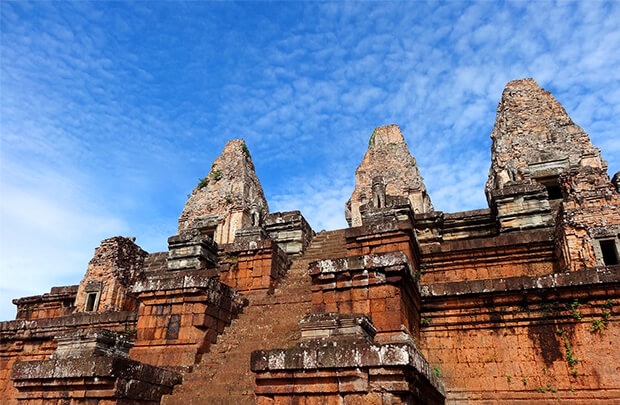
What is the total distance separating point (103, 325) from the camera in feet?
33.3

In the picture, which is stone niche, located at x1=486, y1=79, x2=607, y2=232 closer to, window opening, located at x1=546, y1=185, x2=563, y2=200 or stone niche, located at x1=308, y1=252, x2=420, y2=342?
window opening, located at x1=546, y1=185, x2=563, y2=200

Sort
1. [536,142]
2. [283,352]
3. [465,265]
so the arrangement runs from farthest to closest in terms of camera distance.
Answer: [536,142]
[465,265]
[283,352]

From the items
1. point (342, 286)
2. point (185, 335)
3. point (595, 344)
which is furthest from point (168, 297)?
point (595, 344)

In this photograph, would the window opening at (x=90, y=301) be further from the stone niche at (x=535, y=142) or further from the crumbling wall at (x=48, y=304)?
the stone niche at (x=535, y=142)

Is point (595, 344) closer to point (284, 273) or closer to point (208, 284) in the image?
point (208, 284)

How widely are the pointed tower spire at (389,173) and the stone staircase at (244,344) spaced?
16.3 metres

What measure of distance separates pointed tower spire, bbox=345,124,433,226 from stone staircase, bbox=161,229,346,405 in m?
16.3

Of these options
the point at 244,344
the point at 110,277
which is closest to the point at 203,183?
the point at 110,277

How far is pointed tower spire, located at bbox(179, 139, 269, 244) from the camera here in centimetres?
2256

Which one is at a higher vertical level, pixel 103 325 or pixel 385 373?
pixel 103 325

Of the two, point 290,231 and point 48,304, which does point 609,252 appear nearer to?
point 290,231

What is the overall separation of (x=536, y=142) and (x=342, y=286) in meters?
15.7

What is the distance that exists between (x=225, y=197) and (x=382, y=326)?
60.8ft

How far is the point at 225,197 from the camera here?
934 inches
